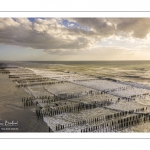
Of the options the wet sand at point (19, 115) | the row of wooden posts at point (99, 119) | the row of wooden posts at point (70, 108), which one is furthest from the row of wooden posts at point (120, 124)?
the wet sand at point (19, 115)

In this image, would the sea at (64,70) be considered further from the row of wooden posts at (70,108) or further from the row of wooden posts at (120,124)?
the row of wooden posts at (120,124)

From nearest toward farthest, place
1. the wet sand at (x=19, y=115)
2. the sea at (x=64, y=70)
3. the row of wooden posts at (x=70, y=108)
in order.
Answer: the wet sand at (x=19, y=115) < the sea at (x=64, y=70) < the row of wooden posts at (x=70, y=108)

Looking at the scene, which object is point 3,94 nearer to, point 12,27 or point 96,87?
point 12,27

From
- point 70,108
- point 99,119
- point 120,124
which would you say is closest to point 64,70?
point 70,108

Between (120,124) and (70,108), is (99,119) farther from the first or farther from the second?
(70,108)

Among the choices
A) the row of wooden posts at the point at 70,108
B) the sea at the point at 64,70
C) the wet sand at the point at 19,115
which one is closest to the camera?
the wet sand at the point at 19,115

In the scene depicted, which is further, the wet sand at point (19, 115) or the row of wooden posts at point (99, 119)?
the row of wooden posts at point (99, 119)

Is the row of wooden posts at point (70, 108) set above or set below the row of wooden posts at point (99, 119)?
above

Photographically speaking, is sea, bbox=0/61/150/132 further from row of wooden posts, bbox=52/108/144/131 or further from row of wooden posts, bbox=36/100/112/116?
row of wooden posts, bbox=52/108/144/131
